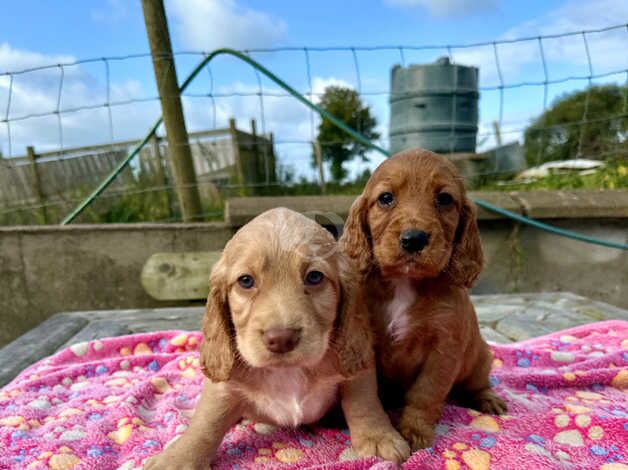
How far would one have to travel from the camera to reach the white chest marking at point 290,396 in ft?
6.61

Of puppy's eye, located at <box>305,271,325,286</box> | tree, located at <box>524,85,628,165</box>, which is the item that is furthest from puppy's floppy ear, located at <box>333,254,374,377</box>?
tree, located at <box>524,85,628,165</box>

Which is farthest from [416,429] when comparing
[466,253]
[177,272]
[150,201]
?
[150,201]

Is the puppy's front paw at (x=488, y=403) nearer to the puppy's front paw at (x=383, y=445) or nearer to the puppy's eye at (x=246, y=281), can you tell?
the puppy's front paw at (x=383, y=445)

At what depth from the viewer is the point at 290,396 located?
203cm

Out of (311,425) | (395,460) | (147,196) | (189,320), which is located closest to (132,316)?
(189,320)

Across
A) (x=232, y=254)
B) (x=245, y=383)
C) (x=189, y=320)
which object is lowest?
(x=189, y=320)

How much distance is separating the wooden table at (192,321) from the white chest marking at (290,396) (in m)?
2.49

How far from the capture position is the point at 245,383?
2.01 m

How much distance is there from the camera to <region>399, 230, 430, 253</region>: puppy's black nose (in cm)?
191

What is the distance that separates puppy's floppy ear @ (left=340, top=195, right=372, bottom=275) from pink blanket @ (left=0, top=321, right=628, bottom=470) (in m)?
0.82

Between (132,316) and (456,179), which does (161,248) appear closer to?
(132,316)

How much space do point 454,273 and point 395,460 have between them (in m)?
0.83

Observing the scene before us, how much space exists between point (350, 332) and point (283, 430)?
723 mm

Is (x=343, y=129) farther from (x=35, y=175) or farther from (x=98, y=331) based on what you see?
(x=35, y=175)
